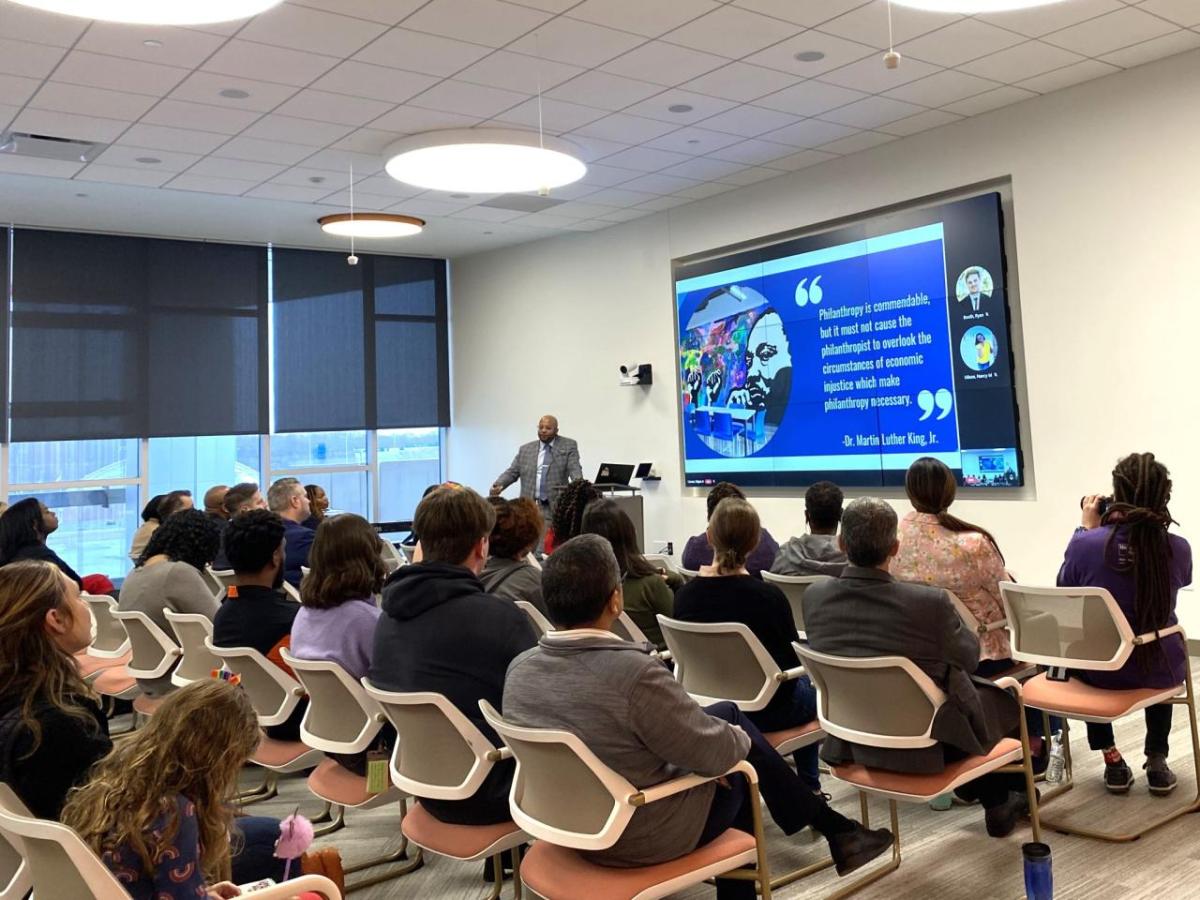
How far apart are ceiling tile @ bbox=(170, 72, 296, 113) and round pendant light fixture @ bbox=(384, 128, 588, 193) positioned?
1.07m

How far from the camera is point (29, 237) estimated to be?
10188 mm

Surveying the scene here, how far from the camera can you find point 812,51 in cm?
591

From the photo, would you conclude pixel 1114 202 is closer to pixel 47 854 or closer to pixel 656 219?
pixel 656 219

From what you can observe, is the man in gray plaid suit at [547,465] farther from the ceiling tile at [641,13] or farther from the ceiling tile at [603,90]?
the ceiling tile at [641,13]

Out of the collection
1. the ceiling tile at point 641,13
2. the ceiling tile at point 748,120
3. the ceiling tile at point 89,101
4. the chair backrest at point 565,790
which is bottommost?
the chair backrest at point 565,790

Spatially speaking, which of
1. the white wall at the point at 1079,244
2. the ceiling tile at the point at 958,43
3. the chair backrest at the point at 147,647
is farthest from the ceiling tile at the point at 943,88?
the chair backrest at the point at 147,647

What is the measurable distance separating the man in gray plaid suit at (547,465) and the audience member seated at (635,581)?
555cm

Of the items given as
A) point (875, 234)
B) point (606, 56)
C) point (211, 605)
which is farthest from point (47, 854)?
point (875, 234)

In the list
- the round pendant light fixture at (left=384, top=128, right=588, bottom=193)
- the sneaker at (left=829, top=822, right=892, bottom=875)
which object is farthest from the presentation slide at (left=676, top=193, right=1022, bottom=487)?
the sneaker at (left=829, top=822, right=892, bottom=875)

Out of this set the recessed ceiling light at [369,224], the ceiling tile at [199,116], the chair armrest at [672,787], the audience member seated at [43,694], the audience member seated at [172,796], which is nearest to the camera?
the audience member seated at [172,796]

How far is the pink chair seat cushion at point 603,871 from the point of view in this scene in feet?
7.46

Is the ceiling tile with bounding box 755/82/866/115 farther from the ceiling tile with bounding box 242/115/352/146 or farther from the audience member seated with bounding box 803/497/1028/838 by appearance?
the audience member seated with bounding box 803/497/1028/838

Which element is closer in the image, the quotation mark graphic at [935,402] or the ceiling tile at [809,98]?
the ceiling tile at [809,98]

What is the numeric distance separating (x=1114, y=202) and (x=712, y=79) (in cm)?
279
